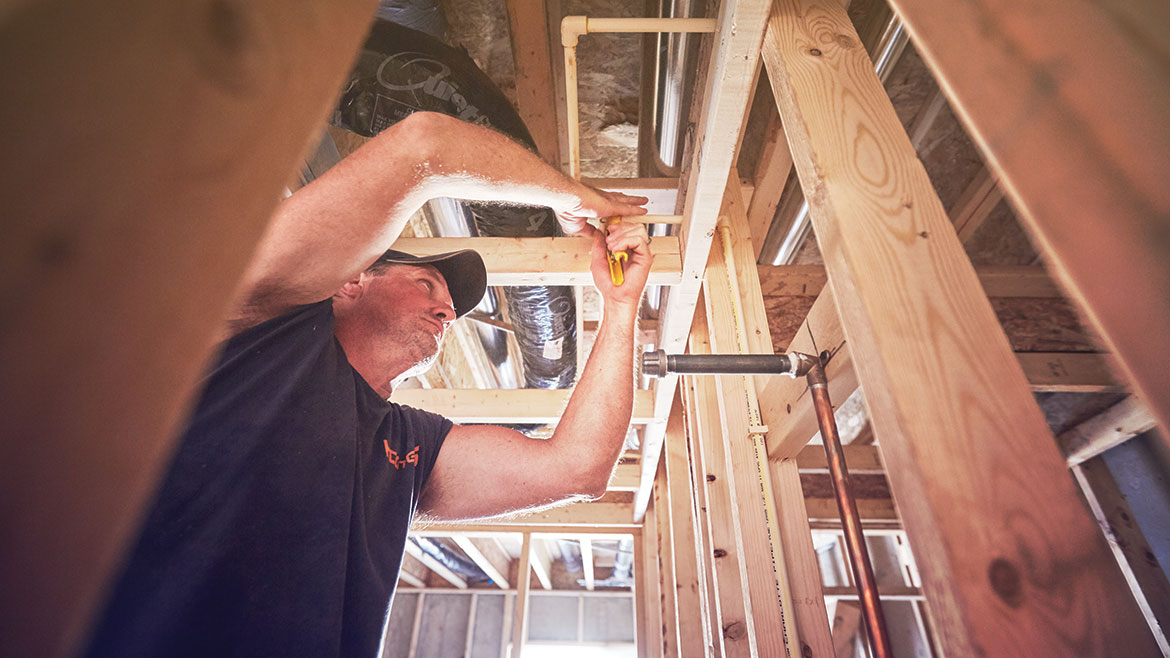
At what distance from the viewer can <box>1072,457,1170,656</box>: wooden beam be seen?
239 centimetres

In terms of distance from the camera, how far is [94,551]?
0.18 m

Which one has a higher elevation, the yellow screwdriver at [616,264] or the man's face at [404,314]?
the yellow screwdriver at [616,264]

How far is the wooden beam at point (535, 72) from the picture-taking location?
67.9 inches

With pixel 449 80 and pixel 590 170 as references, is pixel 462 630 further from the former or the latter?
pixel 449 80

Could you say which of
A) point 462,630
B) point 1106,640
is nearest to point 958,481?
point 1106,640

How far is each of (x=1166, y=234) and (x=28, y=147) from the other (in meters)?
0.50

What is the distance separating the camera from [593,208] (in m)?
1.20

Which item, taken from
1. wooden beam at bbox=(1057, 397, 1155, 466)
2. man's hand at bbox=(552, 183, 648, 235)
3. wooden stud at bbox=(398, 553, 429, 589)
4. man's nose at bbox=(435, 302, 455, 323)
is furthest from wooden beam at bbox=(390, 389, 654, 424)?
wooden stud at bbox=(398, 553, 429, 589)

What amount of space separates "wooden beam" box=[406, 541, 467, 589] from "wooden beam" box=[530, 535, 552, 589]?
1073mm

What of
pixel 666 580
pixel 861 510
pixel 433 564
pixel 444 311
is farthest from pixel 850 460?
pixel 433 564

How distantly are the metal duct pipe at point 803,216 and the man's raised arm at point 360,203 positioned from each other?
1.17m

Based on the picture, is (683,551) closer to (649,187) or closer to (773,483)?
(773,483)

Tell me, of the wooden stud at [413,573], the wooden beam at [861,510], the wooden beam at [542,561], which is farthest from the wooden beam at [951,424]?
the wooden stud at [413,573]

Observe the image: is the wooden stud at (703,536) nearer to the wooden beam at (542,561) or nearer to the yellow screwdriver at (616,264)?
the yellow screwdriver at (616,264)
